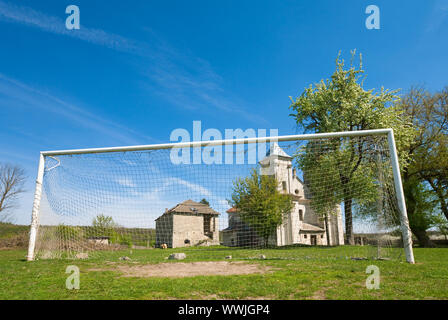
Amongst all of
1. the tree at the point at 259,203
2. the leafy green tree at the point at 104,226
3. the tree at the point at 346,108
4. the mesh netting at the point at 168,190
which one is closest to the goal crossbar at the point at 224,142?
the mesh netting at the point at 168,190

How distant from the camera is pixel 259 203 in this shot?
17.9m

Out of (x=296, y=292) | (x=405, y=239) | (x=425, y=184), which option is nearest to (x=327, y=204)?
(x=405, y=239)

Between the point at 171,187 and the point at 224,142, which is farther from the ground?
the point at 224,142

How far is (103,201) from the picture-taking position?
1107cm

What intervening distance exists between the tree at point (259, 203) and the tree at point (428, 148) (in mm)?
11969

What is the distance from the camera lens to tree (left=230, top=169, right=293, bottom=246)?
1449 cm

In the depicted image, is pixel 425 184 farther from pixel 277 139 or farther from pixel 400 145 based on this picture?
pixel 277 139

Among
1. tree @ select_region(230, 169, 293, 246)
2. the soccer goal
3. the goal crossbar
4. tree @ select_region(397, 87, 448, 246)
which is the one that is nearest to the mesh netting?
the soccer goal

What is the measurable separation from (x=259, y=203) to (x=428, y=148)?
16323 mm

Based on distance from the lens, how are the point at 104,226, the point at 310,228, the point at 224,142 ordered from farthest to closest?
1. the point at 310,228
2. the point at 104,226
3. the point at 224,142

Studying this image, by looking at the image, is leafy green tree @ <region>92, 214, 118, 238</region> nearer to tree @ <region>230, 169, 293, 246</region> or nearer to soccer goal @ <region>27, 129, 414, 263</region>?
soccer goal @ <region>27, 129, 414, 263</region>

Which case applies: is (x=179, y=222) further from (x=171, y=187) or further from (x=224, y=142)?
(x=224, y=142)

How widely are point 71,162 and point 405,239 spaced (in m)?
13.2

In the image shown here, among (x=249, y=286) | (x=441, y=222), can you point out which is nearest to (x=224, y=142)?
(x=249, y=286)
